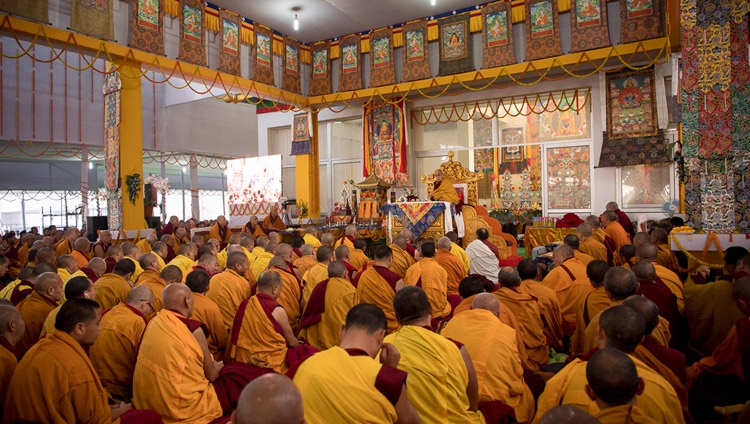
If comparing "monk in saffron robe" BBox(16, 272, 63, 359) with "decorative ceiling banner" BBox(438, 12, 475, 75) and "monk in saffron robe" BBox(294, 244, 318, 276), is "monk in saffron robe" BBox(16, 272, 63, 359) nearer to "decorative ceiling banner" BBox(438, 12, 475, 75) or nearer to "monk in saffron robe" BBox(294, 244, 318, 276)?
"monk in saffron robe" BBox(294, 244, 318, 276)

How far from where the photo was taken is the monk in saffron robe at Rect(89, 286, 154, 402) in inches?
126

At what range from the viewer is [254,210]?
1602cm

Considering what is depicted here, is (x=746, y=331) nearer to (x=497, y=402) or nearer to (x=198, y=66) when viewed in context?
(x=497, y=402)

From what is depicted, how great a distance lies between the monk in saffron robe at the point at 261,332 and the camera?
3.62 m

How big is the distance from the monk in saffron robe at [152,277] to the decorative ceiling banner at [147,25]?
7556mm

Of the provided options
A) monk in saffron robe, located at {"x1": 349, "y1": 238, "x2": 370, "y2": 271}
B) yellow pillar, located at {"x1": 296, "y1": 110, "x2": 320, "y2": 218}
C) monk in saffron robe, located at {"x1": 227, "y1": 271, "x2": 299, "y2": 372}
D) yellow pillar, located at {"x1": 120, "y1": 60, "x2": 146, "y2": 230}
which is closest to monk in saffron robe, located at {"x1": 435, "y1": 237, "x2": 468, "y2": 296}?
monk in saffron robe, located at {"x1": 349, "y1": 238, "x2": 370, "y2": 271}

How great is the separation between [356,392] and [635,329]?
4.18 feet

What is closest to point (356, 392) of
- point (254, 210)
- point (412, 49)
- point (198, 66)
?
point (198, 66)

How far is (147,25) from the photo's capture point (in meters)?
11.0

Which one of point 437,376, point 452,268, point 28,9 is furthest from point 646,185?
point 28,9

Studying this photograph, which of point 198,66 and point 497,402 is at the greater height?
point 198,66

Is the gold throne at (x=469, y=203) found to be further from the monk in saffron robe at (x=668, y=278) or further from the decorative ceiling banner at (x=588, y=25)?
the monk in saffron robe at (x=668, y=278)

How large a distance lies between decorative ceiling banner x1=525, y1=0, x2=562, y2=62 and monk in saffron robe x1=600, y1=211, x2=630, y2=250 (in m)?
5.84

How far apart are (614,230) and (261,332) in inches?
227
